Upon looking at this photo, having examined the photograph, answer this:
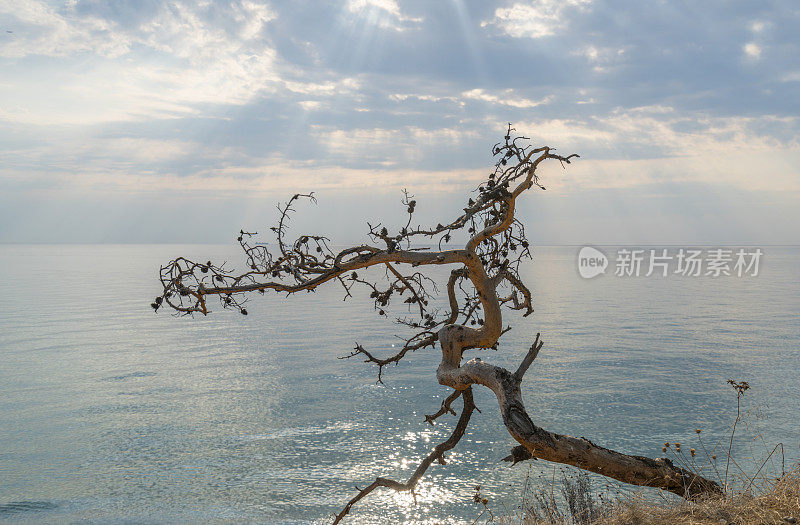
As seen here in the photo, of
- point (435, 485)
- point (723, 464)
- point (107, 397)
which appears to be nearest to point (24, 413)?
point (107, 397)

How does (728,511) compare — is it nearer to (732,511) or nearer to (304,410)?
(732,511)

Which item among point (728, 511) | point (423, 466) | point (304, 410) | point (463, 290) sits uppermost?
point (463, 290)

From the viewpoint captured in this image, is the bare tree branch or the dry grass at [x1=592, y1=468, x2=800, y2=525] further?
the bare tree branch

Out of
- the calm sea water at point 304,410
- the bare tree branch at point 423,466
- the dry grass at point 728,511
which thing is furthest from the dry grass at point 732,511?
the calm sea water at point 304,410

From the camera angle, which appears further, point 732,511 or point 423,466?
point 423,466

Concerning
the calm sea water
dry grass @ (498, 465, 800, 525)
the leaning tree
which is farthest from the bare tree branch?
the calm sea water

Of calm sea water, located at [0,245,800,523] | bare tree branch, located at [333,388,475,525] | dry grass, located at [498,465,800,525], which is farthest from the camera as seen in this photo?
calm sea water, located at [0,245,800,523]

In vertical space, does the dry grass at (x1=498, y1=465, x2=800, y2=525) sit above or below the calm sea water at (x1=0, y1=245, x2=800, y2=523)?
above

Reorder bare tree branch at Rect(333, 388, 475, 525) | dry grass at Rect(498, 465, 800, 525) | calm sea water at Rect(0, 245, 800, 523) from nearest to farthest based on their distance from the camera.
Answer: dry grass at Rect(498, 465, 800, 525)
bare tree branch at Rect(333, 388, 475, 525)
calm sea water at Rect(0, 245, 800, 523)

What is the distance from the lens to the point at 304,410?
30.2 metres

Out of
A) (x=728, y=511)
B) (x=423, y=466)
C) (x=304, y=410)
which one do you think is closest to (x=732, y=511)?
(x=728, y=511)

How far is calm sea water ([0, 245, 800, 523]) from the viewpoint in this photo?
795 inches

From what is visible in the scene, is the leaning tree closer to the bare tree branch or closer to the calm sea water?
the bare tree branch

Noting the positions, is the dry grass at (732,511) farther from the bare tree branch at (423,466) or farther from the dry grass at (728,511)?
the bare tree branch at (423,466)
